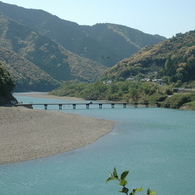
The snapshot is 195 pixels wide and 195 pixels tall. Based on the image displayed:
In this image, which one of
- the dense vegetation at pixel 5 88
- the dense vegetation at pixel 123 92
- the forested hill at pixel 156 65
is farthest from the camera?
the forested hill at pixel 156 65

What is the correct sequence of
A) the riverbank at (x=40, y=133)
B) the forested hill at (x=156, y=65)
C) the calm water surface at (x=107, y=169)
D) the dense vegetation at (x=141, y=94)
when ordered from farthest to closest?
the forested hill at (x=156, y=65), the dense vegetation at (x=141, y=94), the riverbank at (x=40, y=133), the calm water surface at (x=107, y=169)

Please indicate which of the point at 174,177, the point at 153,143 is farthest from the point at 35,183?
the point at 153,143

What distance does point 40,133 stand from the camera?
47.3m

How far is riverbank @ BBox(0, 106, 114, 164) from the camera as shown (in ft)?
120

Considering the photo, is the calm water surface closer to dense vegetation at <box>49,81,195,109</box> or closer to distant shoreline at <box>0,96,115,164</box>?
distant shoreline at <box>0,96,115,164</box>

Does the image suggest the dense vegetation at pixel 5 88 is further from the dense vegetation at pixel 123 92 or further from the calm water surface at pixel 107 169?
the dense vegetation at pixel 123 92

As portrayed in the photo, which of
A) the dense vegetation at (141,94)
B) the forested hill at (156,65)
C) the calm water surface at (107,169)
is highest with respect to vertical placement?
the forested hill at (156,65)

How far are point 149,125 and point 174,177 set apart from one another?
1266 inches

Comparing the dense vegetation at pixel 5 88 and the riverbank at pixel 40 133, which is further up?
the dense vegetation at pixel 5 88

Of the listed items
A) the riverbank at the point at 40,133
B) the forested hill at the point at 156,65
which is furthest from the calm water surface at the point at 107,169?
the forested hill at the point at 156,65

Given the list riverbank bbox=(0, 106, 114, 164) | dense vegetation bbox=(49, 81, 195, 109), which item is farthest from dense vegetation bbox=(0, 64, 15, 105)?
dense vegetation bbox=(49, 81, 195, 109)

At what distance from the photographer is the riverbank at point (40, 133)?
1442 inches

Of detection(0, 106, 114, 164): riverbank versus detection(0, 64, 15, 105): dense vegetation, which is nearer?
detection(0, 106, 114, 164): riverbank

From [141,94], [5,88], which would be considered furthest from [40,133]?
[141,94]
